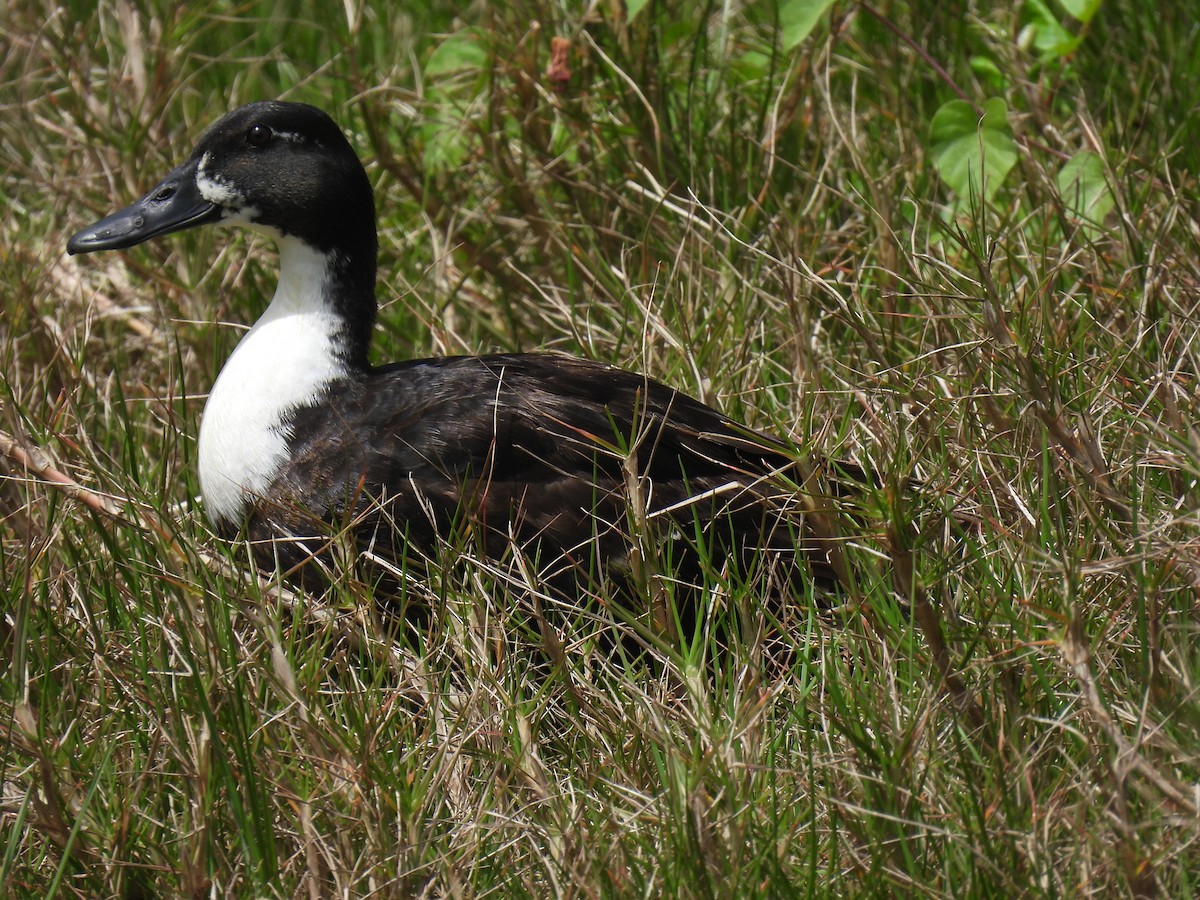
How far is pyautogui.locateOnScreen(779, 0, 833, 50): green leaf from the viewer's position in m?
3.70

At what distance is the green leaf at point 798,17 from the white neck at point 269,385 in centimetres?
125

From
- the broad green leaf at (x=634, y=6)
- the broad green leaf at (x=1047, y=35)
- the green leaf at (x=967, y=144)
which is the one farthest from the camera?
the broad green leaf at (x=1047, y=35)

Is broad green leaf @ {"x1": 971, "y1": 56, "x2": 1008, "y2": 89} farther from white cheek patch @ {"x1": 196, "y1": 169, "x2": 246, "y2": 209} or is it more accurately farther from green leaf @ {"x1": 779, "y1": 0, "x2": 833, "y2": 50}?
white cheek patch @ {"x1": 196, "y1": 169, "x2": 246, "y2": 209}

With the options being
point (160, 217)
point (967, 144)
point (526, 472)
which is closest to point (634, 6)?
point (967, 144)

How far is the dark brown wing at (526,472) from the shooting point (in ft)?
9.88

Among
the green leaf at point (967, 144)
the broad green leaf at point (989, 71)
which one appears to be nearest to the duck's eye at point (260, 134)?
the green leaf at point (967, 144)

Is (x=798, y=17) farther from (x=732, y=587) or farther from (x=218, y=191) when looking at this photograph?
(x=732, y=587)

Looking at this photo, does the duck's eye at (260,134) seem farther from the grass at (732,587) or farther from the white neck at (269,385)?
the grass at (732,587)

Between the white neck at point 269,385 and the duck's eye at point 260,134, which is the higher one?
the duck's eye at point 260,134

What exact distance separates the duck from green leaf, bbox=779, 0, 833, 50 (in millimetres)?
933

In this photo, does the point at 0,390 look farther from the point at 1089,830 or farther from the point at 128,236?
the point at 1089,830

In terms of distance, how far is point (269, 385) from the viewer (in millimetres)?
3293

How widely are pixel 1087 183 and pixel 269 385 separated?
79.0 inches

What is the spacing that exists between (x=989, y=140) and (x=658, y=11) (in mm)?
1192
